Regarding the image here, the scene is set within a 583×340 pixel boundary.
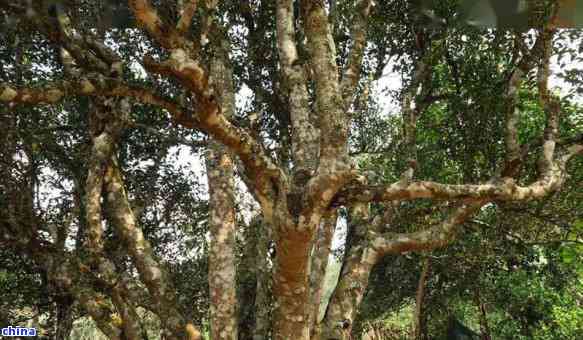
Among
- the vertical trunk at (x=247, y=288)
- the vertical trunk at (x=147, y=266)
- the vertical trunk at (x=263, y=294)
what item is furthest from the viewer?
the vertical trunk at (x=247, y=288)

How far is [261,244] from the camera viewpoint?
24.9ft

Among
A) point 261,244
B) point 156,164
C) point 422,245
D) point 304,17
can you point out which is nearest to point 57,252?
point 261,244

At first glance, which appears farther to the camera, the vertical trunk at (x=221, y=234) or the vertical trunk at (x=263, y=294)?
the vertical trunk at (x=263, y=294)

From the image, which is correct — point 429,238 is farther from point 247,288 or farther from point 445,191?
point 247,288

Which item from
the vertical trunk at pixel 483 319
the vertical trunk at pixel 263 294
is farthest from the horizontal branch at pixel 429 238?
the vertical trunk at pixel 483 319

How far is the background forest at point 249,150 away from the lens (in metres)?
4.95

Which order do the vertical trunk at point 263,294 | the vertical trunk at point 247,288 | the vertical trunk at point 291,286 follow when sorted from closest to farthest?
the vertical trunk at point 291,286, the vertical trunk at point 263,294, the vertical trunk at point 247,288

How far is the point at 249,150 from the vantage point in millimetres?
4461

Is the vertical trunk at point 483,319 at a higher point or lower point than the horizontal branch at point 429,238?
lower

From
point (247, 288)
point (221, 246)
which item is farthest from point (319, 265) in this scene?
point (247, 288)

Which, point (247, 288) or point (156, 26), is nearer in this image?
point (156, 26)

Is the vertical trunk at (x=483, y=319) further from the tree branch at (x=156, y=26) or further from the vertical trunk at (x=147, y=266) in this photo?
the tree branch at (x=156, y=26)

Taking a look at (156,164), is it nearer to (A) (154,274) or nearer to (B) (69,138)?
(B) (69,138)

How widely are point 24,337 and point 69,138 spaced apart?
3.76 metres
